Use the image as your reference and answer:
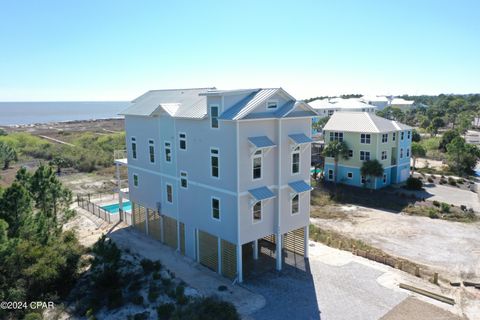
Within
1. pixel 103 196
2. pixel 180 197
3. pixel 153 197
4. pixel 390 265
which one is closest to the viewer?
pixel 390 265

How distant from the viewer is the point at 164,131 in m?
23.6

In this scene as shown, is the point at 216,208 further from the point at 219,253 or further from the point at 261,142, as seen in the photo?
the point at 261,142

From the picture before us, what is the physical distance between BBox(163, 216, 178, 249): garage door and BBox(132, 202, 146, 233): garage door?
10.1 ft

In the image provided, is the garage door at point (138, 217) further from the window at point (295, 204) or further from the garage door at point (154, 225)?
the window at point (295, 204)

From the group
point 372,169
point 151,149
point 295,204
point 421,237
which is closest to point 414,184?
point 372,169

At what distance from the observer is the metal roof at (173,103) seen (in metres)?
21.3

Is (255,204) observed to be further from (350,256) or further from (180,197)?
(350,256)

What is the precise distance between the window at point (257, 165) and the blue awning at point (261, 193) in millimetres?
646

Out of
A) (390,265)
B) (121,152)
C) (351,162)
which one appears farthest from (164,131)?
(351,162)

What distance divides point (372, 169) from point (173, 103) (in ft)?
77.2

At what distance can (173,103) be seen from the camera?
78.0ft

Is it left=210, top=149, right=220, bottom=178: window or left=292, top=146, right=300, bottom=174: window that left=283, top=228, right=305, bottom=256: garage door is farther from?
left=210, top=149, right=220, bottom=178: window

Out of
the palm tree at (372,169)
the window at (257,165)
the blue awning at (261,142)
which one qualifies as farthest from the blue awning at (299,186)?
the palm tree at (372,169)

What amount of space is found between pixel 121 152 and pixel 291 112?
55.3 ft
